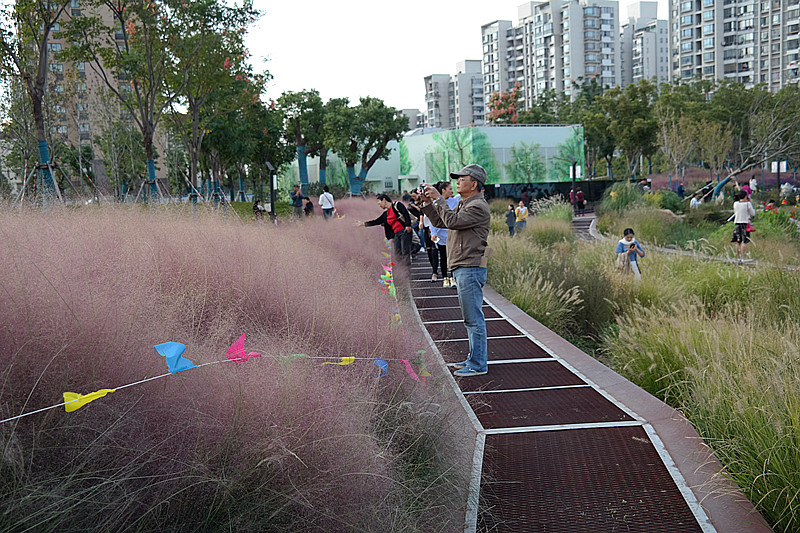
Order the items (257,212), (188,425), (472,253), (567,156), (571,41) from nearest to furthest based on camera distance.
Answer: (188,425) < (472,253) < (257,212) < (567,156) < (571,41)

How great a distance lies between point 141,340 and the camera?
3.47 m

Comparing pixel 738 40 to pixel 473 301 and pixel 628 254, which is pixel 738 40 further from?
pixel 473 301

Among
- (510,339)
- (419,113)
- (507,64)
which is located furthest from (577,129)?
(419,113)

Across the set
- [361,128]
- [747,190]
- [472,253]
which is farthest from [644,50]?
[472,253]

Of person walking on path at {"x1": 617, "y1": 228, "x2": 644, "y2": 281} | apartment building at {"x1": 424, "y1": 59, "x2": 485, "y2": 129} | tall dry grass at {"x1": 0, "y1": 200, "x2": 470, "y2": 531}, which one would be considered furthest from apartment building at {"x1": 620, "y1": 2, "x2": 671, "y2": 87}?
tall dry grass at {"x1": 0, "y1": 200, "x2": 470, "y2": 531}

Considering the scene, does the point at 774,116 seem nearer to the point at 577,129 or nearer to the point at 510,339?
the point at 577,129

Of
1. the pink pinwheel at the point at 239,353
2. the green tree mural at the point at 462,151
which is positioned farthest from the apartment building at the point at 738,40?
the pink pinwheel at the point at 239,353

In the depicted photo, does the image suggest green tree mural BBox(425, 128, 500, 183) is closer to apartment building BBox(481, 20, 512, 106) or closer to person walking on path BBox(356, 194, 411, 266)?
person walking on path BBox(356, 194, 411, 266)

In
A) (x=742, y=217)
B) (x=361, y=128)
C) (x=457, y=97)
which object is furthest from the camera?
(x=457, y=97)

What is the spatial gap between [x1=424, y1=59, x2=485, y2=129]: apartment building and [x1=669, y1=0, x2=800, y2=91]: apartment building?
178 feet

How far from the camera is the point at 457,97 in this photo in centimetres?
17475

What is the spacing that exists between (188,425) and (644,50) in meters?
177

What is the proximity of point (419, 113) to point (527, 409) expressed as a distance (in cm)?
18402

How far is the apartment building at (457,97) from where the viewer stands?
17312 centimetres
